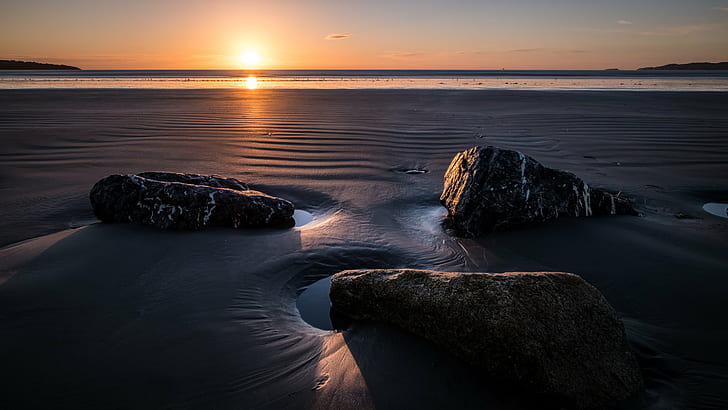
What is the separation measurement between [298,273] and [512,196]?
6.82 ft

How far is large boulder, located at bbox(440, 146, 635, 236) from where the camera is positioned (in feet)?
11.9

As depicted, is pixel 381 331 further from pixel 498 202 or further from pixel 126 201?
pixel 126 201

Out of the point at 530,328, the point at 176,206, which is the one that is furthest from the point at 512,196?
the point at 176,206

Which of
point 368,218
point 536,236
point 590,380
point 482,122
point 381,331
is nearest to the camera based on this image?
point 590,380

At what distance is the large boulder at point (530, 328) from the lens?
5.81 feet

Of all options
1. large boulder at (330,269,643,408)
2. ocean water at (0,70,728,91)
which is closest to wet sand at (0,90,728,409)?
large boulder at (330,269,643,408)

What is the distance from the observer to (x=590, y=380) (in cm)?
178

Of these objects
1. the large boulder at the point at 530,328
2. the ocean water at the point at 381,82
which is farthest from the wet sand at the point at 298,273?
the ocean water at the point at 381,82

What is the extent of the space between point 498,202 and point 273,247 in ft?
6.77

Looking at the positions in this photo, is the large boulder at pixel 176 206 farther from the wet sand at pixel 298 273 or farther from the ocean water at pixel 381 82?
the ocean water at pixel 381 82

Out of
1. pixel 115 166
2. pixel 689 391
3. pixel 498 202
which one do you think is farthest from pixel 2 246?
pixel 689 391

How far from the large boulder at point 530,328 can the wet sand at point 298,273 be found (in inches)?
3.8

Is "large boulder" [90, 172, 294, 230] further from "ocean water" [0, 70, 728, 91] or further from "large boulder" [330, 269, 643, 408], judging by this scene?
"ocean water" [0, 70, 728, 91]

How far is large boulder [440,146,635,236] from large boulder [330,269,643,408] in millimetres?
1538
